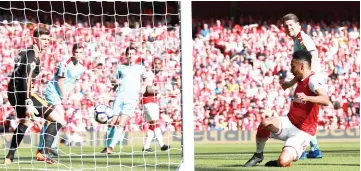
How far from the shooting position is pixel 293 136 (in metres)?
8.38

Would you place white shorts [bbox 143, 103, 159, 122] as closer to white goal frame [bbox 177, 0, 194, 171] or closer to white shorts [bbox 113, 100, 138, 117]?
white shorts [bbox 113, 100, 138, 117]

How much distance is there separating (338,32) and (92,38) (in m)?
6.03

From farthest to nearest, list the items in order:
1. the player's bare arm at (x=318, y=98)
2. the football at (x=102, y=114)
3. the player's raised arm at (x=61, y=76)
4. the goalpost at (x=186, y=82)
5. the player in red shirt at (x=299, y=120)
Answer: the football at (x=102, y=114) < the player's raised arm at (x=61, y=76) < the player in red shirt at (x=299, y=120) < the player's bare arm at (x=318, y=98) < the goalpost at (x=186, y=82)

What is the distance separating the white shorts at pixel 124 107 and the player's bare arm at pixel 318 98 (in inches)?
200

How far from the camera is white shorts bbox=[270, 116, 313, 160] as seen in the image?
829 cm

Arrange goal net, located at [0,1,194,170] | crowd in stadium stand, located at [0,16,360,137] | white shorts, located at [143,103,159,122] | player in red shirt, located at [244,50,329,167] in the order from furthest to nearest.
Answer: crowd in stadium stand, located at [0,16,360,137] → goal net, located at [0,1,194,170] → white shorts, located at [143,103,159,122] → player in red shirt, located at [244,50,329,167]

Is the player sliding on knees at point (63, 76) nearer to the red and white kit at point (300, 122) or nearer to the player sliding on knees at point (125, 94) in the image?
the player sliding on knees at point (125, 94)

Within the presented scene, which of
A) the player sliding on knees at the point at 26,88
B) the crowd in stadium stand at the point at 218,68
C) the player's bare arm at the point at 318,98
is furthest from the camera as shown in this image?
the crowd in stadium stand at the point at 218,68

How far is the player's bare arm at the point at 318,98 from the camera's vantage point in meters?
7.91

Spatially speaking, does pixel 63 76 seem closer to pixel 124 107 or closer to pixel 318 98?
pixel 124 107

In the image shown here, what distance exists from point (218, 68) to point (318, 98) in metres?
12.8

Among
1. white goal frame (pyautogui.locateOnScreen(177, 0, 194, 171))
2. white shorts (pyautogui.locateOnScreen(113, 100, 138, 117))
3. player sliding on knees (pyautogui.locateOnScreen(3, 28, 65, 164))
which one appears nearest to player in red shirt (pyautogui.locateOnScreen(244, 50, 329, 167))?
white goal frame (pyautogui.locateOnScreen(177, 0, 194, 171))

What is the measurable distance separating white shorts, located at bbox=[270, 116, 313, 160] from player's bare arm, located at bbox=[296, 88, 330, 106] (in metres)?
0.45

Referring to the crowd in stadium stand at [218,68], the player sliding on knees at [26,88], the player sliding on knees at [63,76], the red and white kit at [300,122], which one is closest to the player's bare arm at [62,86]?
the player sliding on knees at [63,76]
